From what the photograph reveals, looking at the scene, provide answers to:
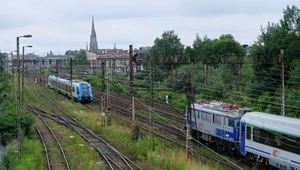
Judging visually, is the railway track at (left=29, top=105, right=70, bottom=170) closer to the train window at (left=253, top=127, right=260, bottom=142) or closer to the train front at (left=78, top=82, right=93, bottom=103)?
the train window at (left=253, top=127, right=260, bottom=142)

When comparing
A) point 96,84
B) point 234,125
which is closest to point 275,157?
point 234,125

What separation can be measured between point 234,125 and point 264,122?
2.98m

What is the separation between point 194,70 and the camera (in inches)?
2131

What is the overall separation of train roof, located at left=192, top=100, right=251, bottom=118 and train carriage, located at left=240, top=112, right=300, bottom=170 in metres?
1.07

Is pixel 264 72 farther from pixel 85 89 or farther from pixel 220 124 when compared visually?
pixel 85 89

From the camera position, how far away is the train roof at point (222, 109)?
73.6 ft

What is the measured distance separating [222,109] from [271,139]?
522 cm

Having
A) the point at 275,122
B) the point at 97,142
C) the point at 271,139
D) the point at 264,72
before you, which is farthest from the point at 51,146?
the point at 264,72

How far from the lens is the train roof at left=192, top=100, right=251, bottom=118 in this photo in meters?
22.4

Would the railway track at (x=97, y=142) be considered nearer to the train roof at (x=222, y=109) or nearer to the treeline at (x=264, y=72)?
the train roof at (x=222, y=109)

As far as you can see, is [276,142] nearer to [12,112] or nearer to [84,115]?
[12,112]

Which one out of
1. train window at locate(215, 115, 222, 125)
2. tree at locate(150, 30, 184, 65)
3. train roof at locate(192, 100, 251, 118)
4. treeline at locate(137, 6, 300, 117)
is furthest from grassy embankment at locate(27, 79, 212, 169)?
tree at locate(150, 30, 184, 65)

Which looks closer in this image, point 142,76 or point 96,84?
point 142,76

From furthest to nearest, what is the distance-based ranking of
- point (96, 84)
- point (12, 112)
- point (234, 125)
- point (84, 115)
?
point (96, 84)
point (84, 115)
point (12, 112)
point (234, 125)
